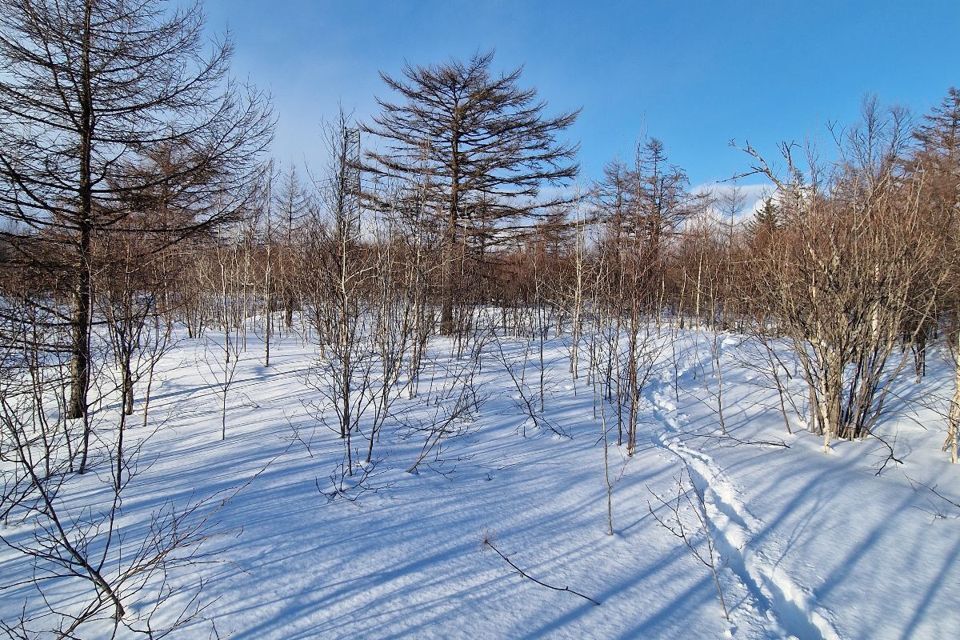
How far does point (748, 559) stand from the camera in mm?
2965

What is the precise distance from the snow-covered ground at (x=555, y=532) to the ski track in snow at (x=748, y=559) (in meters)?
0.01

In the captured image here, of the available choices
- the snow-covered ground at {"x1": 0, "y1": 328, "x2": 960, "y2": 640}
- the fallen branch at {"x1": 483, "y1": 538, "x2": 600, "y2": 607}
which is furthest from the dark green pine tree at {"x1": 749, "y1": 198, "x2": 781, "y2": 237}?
the fallen branch at {"x1": 483, "y1": 538, "x2": 600, "y2": 607}

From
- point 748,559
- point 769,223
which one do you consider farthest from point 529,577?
point 769,223

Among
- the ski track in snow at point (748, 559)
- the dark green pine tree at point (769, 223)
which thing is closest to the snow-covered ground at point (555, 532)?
the ski track in snow at point (748, 559)

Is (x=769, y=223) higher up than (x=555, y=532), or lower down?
higher up

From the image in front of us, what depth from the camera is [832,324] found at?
16.4 ft

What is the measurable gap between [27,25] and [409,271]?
574 cm

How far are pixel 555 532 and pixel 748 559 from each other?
53.0 inches

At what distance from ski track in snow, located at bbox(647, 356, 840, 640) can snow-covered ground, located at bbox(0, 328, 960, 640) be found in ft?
0.05

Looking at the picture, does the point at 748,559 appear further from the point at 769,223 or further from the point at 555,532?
the point at 769,223

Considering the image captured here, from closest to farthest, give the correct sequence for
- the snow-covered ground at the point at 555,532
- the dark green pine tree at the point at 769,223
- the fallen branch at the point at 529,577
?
the snow-covered ground at the point at 555,532 < the fallen branch at the point at 529,577 < the dark green pine tree at the point at 769,223

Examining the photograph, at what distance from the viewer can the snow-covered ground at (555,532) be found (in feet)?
7.71

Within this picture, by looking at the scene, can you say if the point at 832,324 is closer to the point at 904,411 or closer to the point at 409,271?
the point at 904,411

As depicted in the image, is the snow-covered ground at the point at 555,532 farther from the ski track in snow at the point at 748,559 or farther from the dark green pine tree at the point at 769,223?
the dark green pine tree at the point at 769,223
